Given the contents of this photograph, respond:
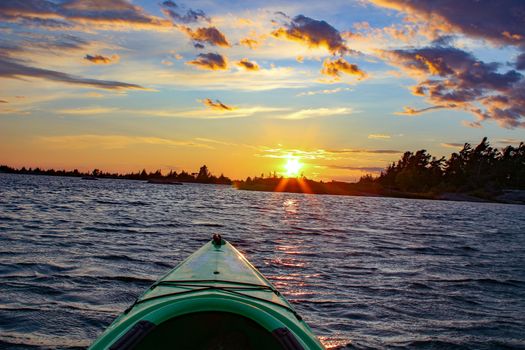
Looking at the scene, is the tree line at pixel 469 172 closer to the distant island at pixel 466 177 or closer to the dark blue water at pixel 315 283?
the distant island at pixel 466 177

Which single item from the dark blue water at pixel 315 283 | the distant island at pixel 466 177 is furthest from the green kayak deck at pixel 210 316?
the distant island at pixel 466 177

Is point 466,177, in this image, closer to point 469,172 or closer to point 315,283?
point 469,172

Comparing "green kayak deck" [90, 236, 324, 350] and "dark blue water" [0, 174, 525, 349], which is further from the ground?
"green kayak deck" [90, 236, 324, 350]

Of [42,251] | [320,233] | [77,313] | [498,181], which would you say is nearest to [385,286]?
[77,313]

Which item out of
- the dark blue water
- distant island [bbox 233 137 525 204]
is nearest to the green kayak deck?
the dark blue water

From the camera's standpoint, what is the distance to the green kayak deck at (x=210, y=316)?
3.88 meters

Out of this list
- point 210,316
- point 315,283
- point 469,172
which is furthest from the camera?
point 469,172

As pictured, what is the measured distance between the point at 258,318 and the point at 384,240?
17472 millimetres

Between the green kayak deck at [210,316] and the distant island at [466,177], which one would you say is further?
the distant island at [466,177]

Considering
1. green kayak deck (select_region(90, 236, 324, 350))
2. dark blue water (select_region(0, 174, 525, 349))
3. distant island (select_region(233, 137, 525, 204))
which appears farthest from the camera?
distant island (select_region(233, 137, 525, 204))

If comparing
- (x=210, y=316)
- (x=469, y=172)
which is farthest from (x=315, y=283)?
(x=469, y=172)

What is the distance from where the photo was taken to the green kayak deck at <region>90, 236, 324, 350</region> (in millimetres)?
3877

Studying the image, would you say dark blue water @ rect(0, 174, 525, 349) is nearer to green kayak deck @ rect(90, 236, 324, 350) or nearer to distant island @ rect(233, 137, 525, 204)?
green kayak deck @ rect(90, 236, 324, 350)

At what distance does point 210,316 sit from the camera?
17.4 ft
